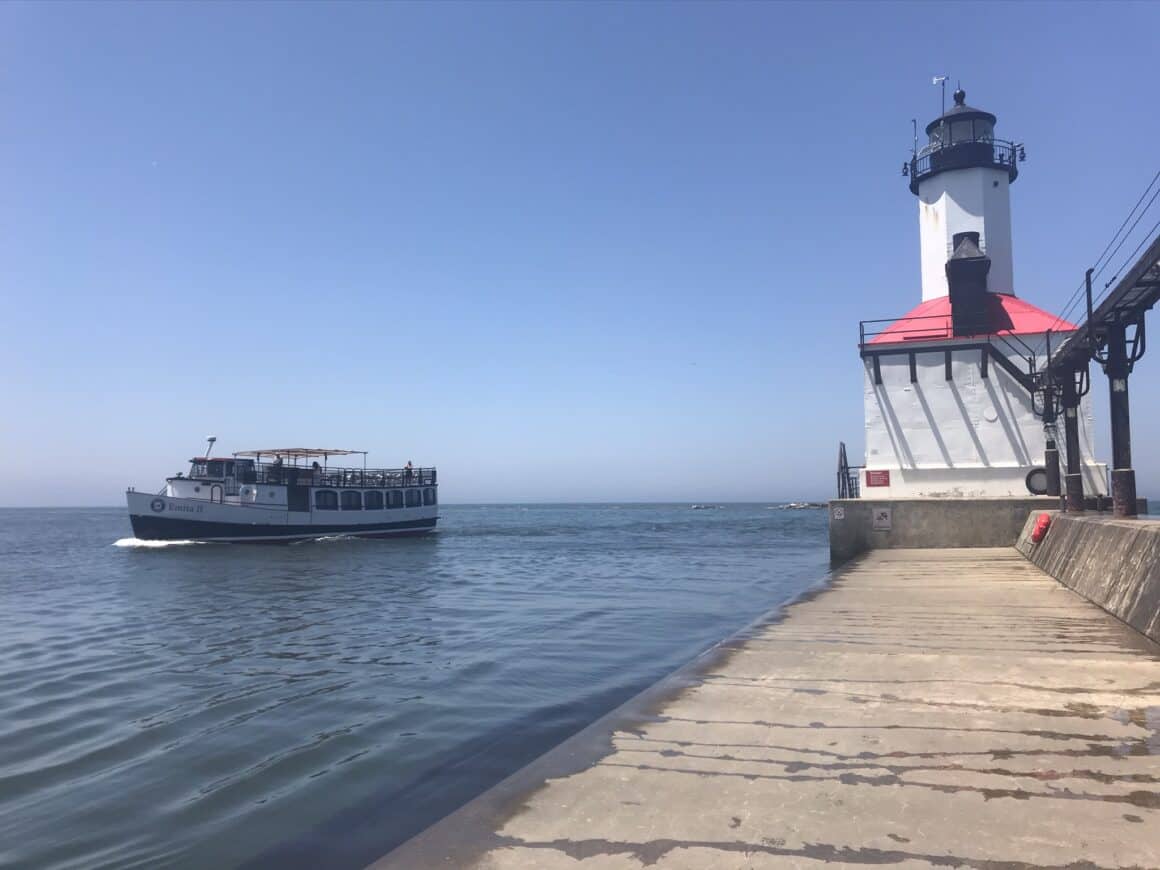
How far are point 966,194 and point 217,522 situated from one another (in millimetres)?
35004

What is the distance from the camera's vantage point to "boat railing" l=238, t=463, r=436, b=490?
40.6 meters

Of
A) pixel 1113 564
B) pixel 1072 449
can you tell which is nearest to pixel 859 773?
pixel 1113 564

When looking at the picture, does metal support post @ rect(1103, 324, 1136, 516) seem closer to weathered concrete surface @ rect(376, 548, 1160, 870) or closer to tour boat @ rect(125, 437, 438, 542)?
weathered concrete surface @ rect(376, 548, 1160, 870)

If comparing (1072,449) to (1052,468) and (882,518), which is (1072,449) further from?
(882,518)

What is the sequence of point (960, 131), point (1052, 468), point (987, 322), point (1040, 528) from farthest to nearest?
point (960, 131), point (987, 322), point (1052, 468), point (1040, 528)

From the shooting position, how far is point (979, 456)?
21.6 m

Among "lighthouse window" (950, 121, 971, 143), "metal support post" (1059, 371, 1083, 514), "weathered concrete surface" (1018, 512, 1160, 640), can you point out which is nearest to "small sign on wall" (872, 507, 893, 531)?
"metal support post" (1059, 371, 1083, 514)

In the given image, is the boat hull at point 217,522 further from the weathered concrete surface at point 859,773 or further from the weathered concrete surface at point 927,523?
the weathered concrete surface at point 859,773

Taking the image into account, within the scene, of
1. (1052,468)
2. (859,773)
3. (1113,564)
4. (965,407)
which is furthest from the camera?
(965,407)

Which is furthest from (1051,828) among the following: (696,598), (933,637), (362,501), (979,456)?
(362,501)

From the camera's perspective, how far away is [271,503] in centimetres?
4022

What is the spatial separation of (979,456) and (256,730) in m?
19.9

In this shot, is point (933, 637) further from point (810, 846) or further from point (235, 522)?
point (235, 522)

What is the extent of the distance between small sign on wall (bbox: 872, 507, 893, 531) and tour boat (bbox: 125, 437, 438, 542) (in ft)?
98.9
